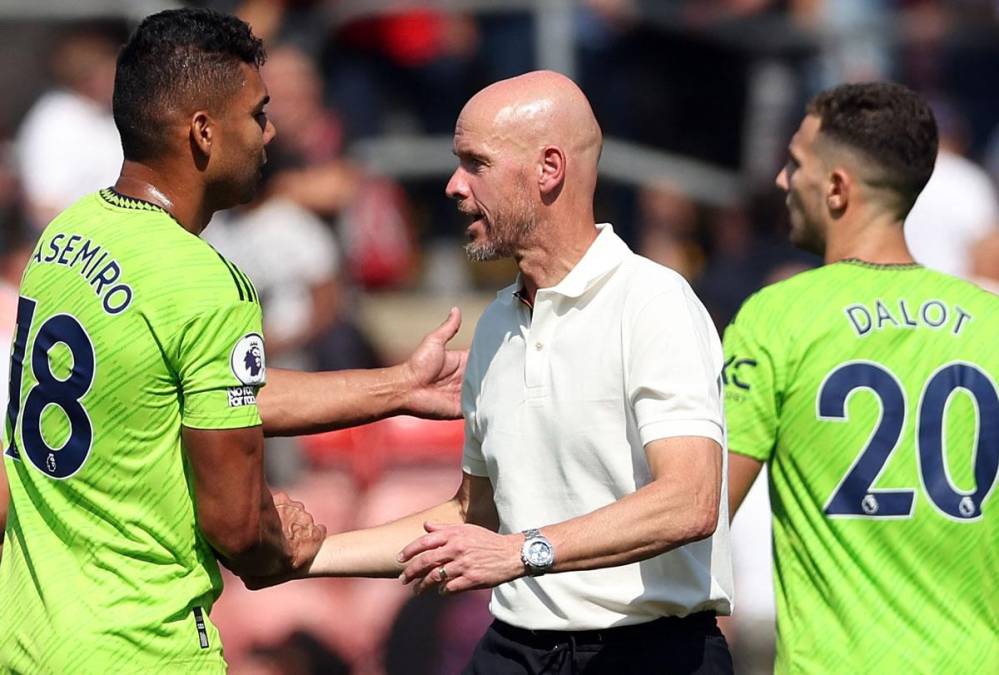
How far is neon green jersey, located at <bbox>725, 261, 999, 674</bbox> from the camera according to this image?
4676 millimetres

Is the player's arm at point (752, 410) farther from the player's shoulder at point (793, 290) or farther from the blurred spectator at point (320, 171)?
the blurred spectator at point (320, 171)

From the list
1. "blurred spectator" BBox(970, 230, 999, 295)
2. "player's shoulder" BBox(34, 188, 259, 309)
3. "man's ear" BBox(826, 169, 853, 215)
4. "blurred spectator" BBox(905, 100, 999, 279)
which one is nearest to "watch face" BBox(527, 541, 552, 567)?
"player's shoulder" BBox(34, 188, 259, 309)

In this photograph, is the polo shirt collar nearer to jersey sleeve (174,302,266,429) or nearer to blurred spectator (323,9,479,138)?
jersey sleeve (174,302,266,429)

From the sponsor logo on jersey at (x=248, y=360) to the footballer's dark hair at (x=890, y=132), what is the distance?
2098 mm

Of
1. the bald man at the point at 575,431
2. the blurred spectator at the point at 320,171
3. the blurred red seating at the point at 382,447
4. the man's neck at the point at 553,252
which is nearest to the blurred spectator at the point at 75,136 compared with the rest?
the blurred spectator at the point at 320,171

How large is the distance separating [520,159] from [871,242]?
121cm

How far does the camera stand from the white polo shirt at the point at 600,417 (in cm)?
420

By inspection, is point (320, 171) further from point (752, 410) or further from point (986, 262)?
point (752, 410)

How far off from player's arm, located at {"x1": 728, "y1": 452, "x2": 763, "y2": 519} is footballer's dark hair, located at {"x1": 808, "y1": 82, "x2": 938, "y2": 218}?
3.16ft

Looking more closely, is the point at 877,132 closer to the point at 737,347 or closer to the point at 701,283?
the point at 737,347

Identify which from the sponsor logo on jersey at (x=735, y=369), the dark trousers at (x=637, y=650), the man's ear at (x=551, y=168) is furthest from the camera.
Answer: the sponsor logo on jersey at (x=735, y=369)

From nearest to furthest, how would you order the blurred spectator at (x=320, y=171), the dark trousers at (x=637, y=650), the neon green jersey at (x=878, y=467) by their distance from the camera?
1. the dark trousers at (x=637, y=650)
2. the neon green jersey at (x=878, y=467)
3. the blurred spectator at (x=320, y=171)

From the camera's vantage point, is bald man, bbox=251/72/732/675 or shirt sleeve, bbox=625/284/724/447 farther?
shirt sleeve, bbox=625/284/724/447

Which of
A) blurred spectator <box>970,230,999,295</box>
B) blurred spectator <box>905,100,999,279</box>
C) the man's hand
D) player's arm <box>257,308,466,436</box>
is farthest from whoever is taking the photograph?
blurred spectator <box>905,100,999,279</box>
